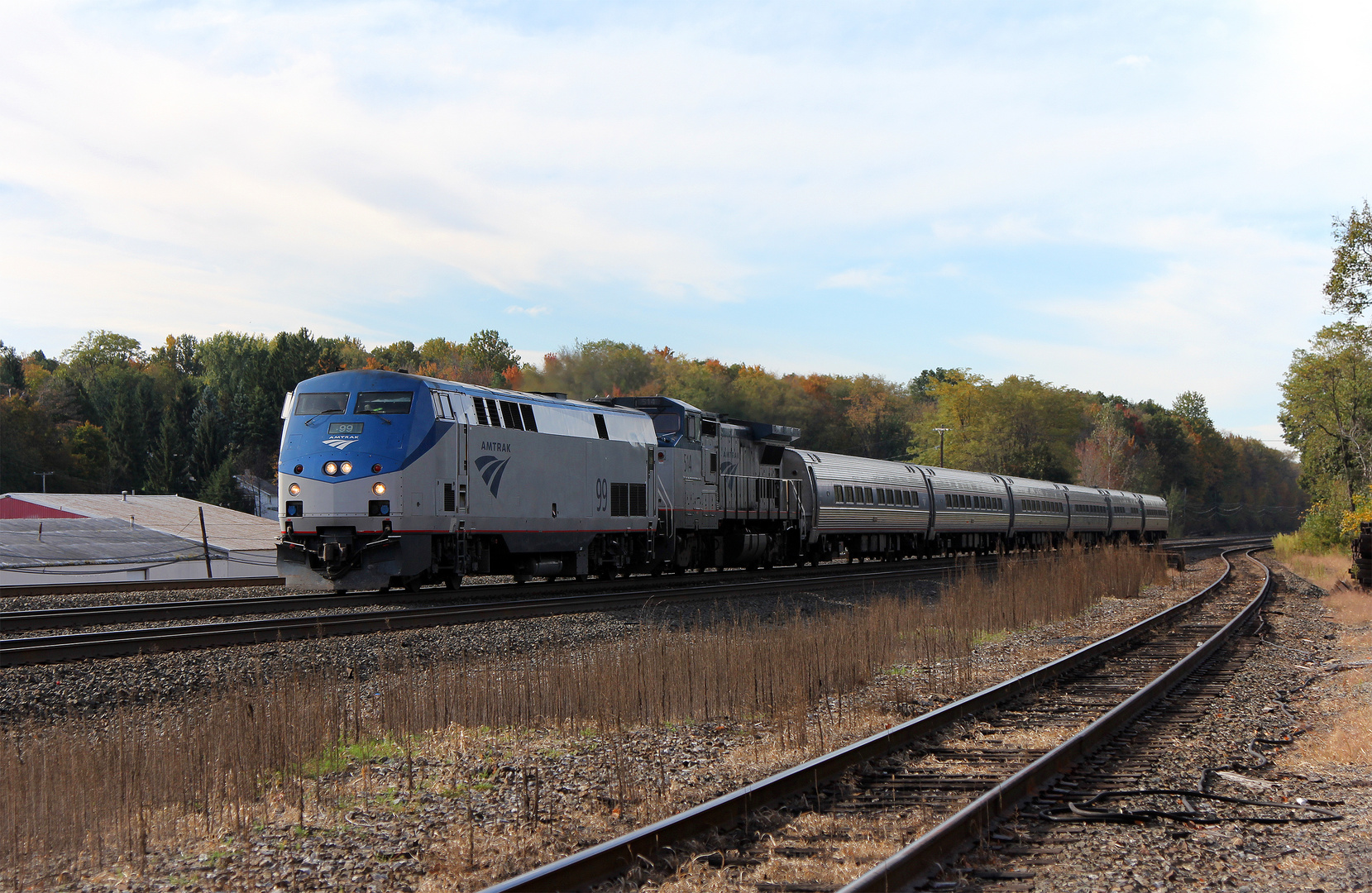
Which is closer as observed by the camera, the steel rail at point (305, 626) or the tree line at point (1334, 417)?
the steel rail at point (305, 626)

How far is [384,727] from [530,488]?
11.7 m

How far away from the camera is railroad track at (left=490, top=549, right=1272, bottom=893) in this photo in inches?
200

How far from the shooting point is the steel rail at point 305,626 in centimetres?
1112

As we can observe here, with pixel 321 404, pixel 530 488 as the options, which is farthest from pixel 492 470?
pixel 321 404

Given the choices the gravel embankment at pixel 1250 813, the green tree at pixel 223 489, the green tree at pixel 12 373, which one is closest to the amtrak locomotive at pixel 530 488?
the gravel embankment at pixel 1250 813

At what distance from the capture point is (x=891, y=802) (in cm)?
652

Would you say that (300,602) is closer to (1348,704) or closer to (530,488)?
(530,488)

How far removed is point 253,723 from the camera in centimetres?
754

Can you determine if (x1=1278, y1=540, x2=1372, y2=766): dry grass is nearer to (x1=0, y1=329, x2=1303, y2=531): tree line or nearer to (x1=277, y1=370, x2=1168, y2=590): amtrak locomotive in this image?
(x1=277, y1=370, x2=1168, y2=590): amtrak locomotive

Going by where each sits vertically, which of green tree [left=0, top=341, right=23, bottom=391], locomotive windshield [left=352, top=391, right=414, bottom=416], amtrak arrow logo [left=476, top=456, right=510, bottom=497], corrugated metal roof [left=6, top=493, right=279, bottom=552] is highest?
green tree [left=0, top=341, right=23, bottom=391]

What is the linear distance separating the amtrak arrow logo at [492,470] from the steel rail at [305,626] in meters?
2.28

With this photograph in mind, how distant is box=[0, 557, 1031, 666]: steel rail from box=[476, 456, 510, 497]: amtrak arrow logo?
7.49 ft

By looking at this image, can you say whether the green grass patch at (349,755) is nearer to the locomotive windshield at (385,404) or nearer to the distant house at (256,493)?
the locomotive windshield at (385,404)

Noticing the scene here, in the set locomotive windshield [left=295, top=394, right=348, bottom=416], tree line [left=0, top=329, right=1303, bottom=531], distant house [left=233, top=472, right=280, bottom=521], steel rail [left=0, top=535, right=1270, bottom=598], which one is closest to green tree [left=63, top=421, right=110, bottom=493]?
tree line [left=0, top=329, right=1303, bottom=531]
